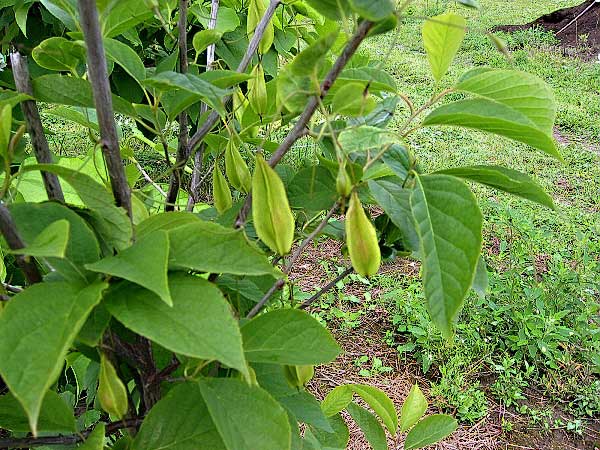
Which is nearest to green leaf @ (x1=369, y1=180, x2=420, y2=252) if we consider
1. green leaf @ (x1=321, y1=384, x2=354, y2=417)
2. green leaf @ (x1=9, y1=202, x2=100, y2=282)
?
green leaf @ (x1=9, y1=202, x2=100, y2=282)

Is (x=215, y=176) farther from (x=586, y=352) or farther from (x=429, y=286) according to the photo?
(x=586, y=352)

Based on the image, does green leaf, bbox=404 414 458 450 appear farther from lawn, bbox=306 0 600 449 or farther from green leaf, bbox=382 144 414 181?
lawn, bbox=306 0 600 449

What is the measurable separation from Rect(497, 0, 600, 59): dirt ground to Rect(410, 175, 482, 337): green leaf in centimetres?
630

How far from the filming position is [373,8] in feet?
1.15

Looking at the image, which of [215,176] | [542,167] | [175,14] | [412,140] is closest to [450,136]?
[412,140]

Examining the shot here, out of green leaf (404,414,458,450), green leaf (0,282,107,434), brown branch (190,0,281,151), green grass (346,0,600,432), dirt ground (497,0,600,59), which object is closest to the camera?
green leaf (0,282,107,434)

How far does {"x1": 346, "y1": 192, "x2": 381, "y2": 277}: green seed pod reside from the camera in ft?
1.56

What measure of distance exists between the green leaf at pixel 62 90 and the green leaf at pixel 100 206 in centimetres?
11

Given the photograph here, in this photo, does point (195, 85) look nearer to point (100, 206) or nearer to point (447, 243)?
point (100, 206)

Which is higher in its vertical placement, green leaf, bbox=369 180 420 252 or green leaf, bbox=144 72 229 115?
green leaf, bbox=144 72 229 115

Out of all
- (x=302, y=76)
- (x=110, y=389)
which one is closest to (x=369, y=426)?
(x=110, y=389)

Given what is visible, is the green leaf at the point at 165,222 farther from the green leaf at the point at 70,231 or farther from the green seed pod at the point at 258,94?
the green seed pod at the point at 258,94

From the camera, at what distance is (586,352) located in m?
2.09

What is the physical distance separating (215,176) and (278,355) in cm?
21
